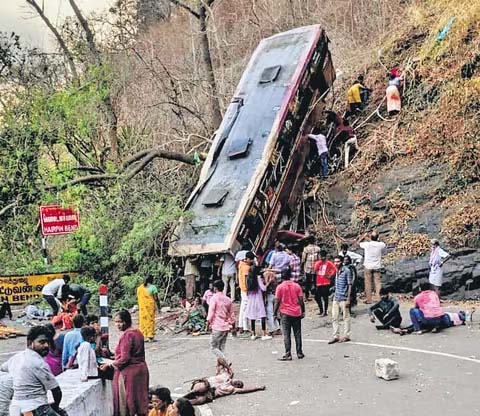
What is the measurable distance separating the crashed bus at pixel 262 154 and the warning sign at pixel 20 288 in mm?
4347

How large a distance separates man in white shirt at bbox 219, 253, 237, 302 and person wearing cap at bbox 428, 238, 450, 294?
160 inches

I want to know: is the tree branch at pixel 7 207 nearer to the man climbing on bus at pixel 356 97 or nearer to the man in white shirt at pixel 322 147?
the man in white shirt at pixel 322 147

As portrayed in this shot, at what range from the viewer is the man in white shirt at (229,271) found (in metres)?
15.3

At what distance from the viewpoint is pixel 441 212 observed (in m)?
16.2

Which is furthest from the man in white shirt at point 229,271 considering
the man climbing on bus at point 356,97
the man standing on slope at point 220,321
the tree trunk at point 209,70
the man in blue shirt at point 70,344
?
the tree trunk at point 209,70

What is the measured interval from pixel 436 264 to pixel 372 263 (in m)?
1.35

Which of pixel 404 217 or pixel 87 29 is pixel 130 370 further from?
pixel 87 29

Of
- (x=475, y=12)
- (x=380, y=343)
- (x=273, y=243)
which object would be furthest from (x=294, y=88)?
(x=380, y=343)

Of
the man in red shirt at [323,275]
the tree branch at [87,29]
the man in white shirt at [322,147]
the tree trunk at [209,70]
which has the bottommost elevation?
the man in red shirt at [323,275]

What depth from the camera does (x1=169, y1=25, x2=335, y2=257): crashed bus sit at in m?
15.9

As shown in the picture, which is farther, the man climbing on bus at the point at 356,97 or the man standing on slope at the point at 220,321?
the man climbing on bus at the point at 356,97

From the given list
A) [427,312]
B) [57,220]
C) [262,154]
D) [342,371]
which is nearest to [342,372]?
[342,371]

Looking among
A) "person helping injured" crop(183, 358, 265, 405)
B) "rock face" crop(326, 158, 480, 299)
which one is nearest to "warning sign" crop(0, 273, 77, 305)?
"rock face" crop(326, 158, 480, 299)

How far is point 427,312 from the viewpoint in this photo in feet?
40.3
